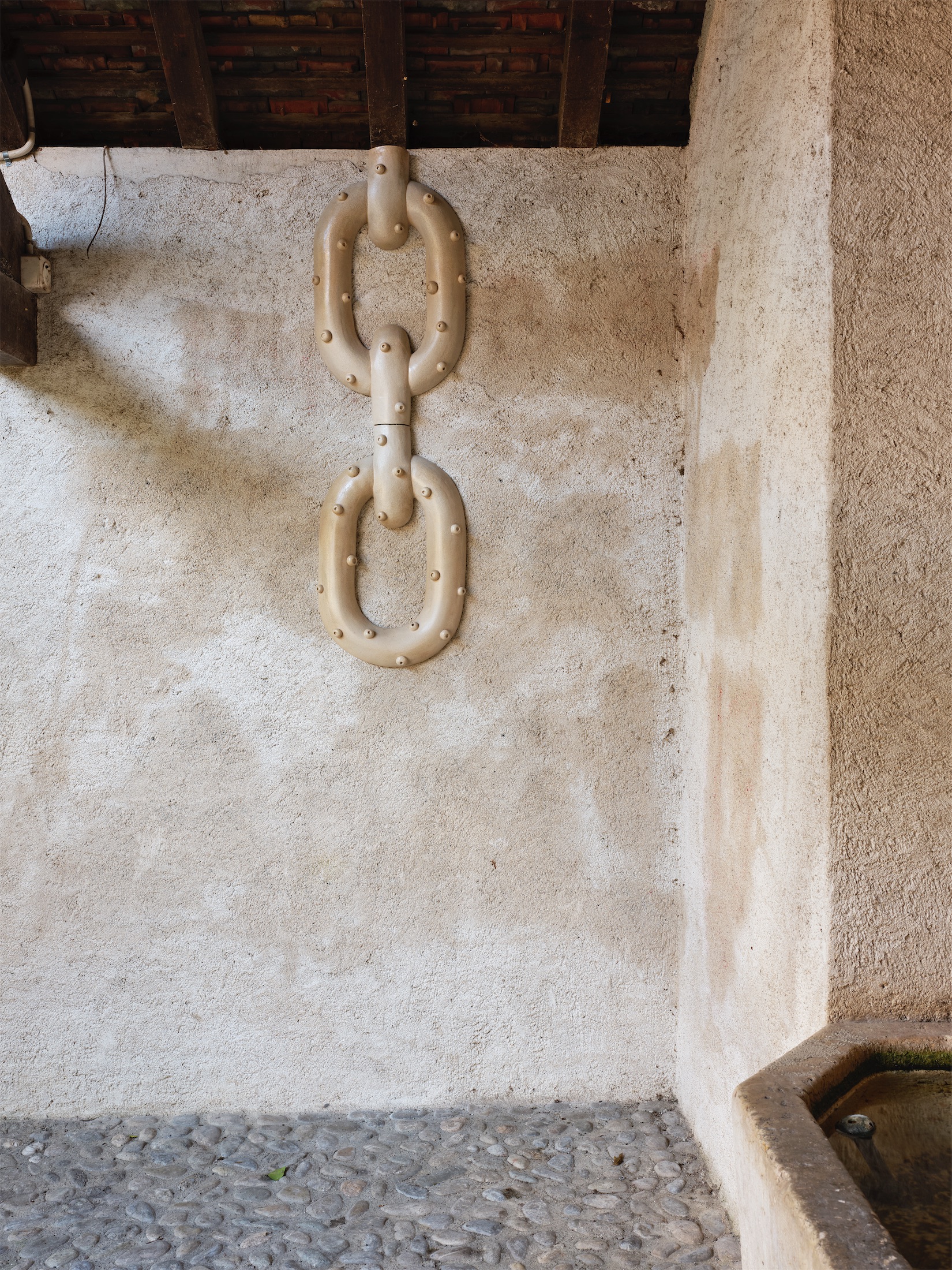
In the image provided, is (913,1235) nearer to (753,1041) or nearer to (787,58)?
(753,1041)

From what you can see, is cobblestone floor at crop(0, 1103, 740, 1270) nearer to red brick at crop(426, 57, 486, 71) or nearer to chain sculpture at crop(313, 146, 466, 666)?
chain sculpture at crop(313, 146, 466, 666)

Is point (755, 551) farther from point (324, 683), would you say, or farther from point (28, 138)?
point (28, 138)

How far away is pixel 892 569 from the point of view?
207cm

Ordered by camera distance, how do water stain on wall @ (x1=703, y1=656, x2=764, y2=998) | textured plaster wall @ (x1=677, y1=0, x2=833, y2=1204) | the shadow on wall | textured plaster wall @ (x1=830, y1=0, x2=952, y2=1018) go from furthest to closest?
the shadow on wall
water stain on wall @ (x1=703, y1=656, x2=764, y2=998)
textured plaster wall @ (x1=677, y1=0, x2=833, y2=1204)
textured plaster wall @ (x1=830, y1=0, x2=952, y2=1018)

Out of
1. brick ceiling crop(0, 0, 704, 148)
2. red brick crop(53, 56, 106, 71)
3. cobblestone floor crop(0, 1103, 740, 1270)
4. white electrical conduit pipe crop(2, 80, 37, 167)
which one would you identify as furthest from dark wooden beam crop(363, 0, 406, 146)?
cobblestone floor crop(0, 1103, 740, 1270)

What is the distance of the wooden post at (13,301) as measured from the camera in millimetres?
3173

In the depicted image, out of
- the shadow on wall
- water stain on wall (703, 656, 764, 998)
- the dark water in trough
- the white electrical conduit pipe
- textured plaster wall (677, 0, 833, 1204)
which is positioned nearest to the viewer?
the dark water in trough

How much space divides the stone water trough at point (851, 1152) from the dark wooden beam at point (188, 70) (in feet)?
10.6

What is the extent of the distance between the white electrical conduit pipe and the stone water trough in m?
3.54

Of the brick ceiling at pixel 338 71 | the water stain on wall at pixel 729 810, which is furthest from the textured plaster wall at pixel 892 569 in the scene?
the brick ceiling at pixel 338 71

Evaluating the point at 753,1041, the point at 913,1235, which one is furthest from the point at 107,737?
the point at 913,1235

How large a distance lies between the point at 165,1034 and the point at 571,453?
2.42 metres

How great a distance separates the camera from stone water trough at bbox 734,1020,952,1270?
1317mm

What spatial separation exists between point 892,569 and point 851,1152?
111 centimetres
